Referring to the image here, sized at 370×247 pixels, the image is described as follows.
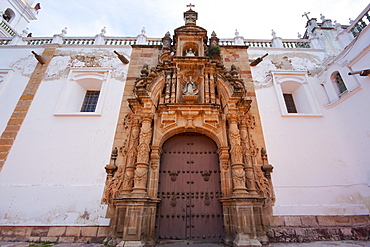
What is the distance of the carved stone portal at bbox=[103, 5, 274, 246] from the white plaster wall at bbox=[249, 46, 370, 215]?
52 cm

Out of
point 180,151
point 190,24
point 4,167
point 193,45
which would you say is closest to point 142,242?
point 180,151

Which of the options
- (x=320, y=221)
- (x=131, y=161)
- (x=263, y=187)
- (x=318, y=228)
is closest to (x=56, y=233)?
(x=131, y=161)

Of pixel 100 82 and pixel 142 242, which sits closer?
pixel 142 242

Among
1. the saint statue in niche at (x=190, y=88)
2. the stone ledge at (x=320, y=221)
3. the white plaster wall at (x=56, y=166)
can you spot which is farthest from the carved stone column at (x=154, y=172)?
the stone ledge at (x=320, y=221)

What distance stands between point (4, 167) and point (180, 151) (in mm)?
5737

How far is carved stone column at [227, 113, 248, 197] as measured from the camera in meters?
4.98

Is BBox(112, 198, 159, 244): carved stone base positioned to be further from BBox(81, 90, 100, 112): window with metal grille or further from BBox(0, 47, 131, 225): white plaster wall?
BBox(81, 90, 100, 112): window with metal grille

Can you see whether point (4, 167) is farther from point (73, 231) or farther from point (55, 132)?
point (73, 231)

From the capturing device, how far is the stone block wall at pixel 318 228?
4.94 m

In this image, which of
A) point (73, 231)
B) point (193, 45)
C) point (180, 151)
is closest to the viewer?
point (73, 231)

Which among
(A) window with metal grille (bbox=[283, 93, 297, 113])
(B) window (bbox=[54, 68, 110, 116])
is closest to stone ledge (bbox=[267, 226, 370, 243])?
(A) window with metal grille (bbox=[283, 93, 297, 113])

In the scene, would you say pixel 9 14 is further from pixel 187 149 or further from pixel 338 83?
pixel 338 83

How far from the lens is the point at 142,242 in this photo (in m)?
4.40

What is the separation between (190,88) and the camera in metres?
6.45
